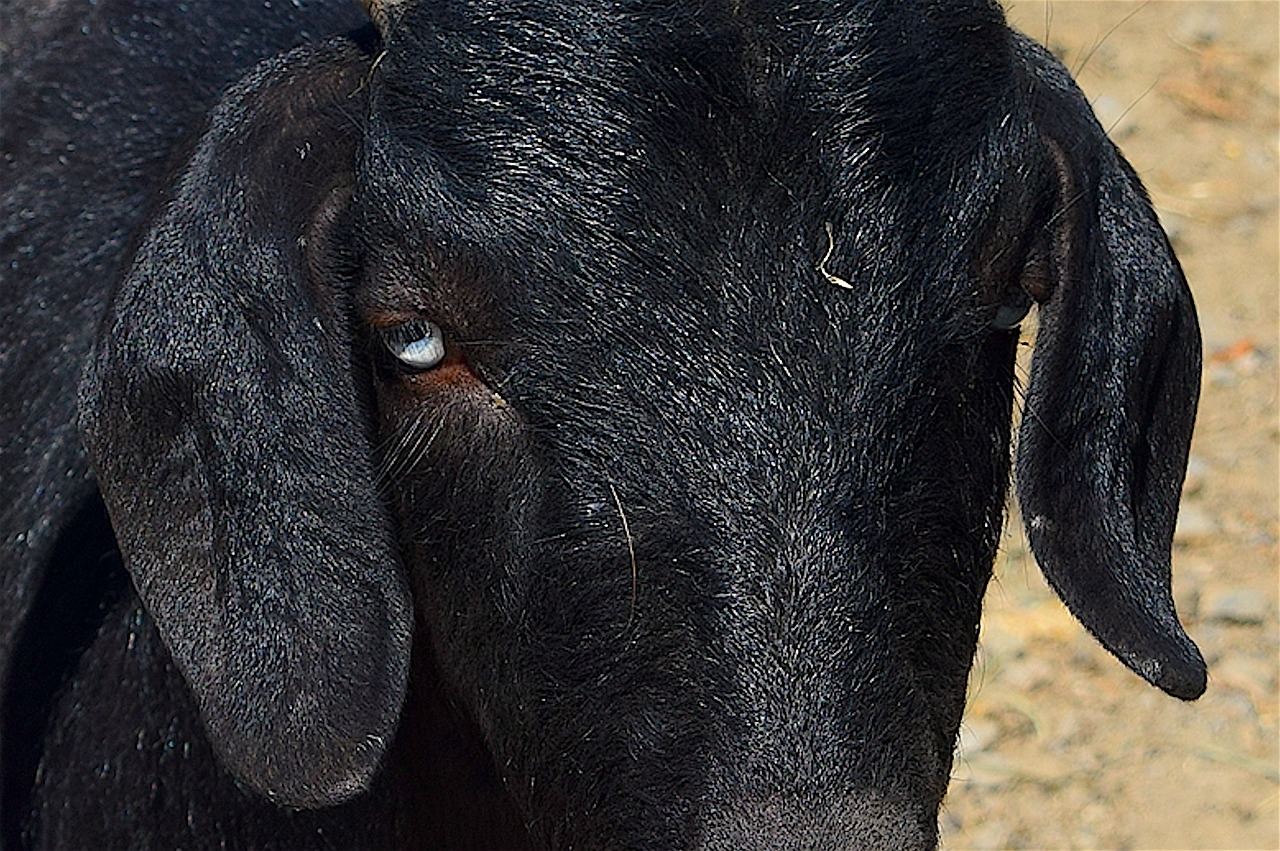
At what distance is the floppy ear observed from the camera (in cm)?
281

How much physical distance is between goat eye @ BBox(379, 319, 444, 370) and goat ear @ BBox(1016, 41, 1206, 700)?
878mm

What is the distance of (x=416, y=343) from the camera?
8.97 feet

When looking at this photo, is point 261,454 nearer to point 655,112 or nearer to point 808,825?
point 655,112

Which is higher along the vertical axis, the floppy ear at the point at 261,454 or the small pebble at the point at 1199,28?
the floppy ear at the point at 261,454

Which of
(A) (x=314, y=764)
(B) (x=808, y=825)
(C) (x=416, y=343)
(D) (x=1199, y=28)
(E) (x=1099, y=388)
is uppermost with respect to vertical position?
(C) (x=416, y=343)

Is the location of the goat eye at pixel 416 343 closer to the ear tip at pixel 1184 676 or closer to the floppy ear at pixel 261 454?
the floppy ear at pixel 261 454

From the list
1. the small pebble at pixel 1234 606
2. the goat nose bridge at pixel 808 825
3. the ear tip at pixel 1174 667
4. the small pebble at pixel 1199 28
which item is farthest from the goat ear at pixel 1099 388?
the small pebble at pixel 1199 28

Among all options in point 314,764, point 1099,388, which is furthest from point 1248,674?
point 314,764

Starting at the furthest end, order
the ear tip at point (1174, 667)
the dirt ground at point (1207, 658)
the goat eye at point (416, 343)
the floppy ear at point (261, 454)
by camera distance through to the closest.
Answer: the dirt ground at point (1207, 658) → the ear tip at point (1174, 667) → the floppy ear at point (261, 454) → the goat eye at point (416, 343)

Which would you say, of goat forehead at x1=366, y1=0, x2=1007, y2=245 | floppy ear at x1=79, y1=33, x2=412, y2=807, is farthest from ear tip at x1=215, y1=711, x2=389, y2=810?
goat forehead at x1=366, y1=0, x2=1007, y2=245

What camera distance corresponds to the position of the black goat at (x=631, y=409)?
2537 mm

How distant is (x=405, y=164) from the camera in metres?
2.67

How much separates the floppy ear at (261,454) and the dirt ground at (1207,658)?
1.98 meters

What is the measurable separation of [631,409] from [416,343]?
35cm
